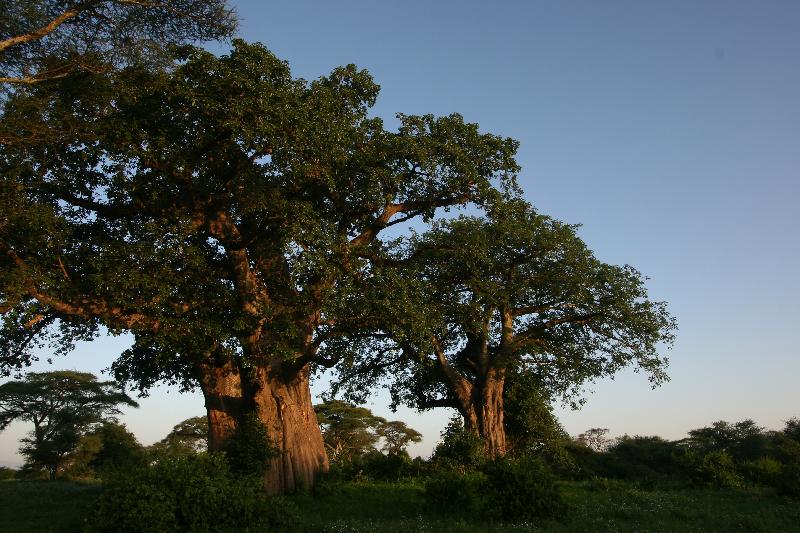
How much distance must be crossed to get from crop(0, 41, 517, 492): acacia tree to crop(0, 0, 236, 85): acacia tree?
0.67 m

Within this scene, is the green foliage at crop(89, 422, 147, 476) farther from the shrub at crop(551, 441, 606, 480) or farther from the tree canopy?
the shrub at crop(551, 441, 606, 480)

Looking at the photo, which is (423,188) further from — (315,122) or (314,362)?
(314,362)

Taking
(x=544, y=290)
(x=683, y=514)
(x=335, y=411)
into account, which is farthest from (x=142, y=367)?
(x=335, y=411)

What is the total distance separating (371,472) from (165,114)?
1411 centimetres

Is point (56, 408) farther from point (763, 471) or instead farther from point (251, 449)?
point (763, 471)

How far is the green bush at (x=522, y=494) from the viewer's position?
1426 centimetres

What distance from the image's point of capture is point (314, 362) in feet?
72.1

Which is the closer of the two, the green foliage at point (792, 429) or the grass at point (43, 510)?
the grass at point (43, 510)

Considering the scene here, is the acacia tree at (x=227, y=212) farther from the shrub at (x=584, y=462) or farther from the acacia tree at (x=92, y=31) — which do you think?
the shrub at (x=584, y=462)

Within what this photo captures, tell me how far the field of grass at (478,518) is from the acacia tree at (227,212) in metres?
2.93

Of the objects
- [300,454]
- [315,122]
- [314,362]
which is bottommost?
[300,454]

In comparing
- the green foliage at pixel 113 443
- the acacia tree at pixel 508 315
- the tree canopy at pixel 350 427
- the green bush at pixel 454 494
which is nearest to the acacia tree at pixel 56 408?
the green foliage at pixel 113 443

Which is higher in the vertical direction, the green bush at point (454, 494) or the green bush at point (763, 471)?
the green bush at point (763, 471)

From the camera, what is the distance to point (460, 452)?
24.3m
